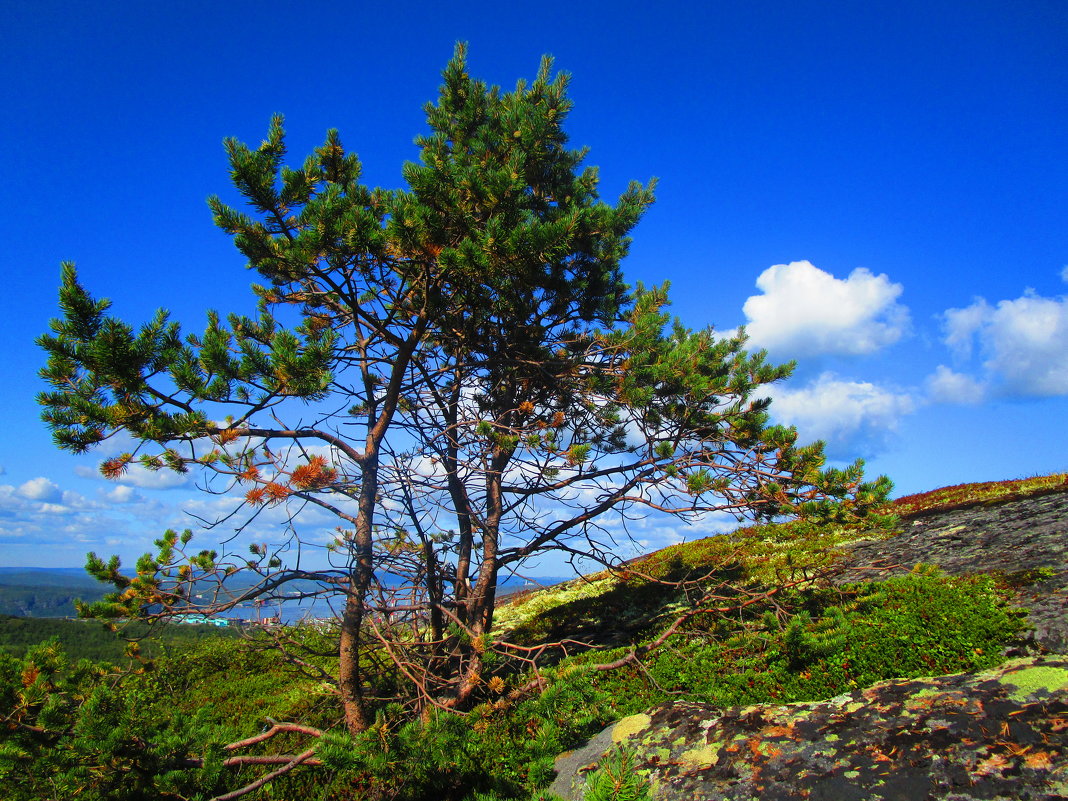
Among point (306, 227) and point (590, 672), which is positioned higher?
point (306, 227)

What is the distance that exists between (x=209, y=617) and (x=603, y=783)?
459 cm

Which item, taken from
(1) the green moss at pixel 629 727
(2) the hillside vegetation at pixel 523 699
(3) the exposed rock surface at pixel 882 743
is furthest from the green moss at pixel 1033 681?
(1) the green moss at pixel 629 727

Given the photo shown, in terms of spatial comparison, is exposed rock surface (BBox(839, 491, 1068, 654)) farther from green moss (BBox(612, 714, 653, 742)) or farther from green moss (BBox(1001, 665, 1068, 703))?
green moss (BBox(612, 714, 653, 742))

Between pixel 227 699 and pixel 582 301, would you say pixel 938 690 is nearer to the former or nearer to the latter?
pixel 582 301

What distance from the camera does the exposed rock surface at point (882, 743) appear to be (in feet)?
9.34

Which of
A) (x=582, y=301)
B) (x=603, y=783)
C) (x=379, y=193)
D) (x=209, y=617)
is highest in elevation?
(x=379, y=193)

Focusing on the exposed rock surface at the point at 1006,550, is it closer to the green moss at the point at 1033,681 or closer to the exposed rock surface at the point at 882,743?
the exposed rock surface at the point at 882,743

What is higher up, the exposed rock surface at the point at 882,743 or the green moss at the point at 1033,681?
the green moss at the point at 1033,681

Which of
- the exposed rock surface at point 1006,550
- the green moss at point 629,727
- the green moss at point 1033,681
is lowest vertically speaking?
the green moss at point 629,727

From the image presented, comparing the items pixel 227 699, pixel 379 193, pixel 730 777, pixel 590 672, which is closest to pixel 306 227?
pixel 379 193

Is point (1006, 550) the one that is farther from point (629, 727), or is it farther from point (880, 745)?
point (629, 727)

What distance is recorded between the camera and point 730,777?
3.39 metres

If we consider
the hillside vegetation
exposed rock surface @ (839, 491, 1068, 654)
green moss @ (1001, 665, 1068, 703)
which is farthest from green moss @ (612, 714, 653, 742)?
exposed rock surface @ (839, 491, 1068, 654)

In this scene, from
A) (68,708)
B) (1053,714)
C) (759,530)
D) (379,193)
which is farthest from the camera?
(759,530)
